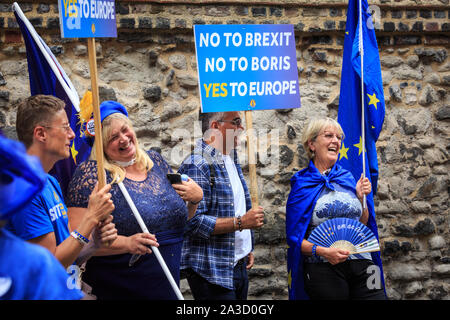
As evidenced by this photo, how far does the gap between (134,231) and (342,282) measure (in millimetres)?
1353

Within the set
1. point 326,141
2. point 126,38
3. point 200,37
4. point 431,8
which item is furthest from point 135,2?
point 431,8

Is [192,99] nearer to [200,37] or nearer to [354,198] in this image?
[200,37]

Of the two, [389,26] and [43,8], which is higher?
[43,8]

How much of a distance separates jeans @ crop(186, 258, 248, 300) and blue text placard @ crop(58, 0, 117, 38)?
151cm

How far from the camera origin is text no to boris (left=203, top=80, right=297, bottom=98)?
3.48 meters

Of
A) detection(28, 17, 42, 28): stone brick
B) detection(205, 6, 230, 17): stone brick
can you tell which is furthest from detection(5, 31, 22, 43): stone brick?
detection(205, 6, 230, 17): stone brick

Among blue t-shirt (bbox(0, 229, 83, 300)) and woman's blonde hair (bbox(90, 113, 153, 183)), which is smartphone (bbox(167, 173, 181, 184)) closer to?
woman's blonde hair (bbox(90, 113, 153, 183))

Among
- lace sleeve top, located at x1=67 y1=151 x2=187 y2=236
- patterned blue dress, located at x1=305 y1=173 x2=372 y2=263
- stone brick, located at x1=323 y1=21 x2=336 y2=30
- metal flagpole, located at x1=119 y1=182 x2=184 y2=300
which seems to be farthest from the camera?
stone brick, located at x1=323 y1=21 x2=336 y2=30

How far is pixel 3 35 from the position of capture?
4496mm

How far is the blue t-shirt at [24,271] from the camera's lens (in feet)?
3.98

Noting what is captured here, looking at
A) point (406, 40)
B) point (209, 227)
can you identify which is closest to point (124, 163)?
point (209, 227)

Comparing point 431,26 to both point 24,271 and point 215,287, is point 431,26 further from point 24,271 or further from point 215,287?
point 24,271

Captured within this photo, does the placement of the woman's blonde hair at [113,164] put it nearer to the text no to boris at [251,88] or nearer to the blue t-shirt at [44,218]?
the blue t-shirt at [44,218]

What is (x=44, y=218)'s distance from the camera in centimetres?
242
